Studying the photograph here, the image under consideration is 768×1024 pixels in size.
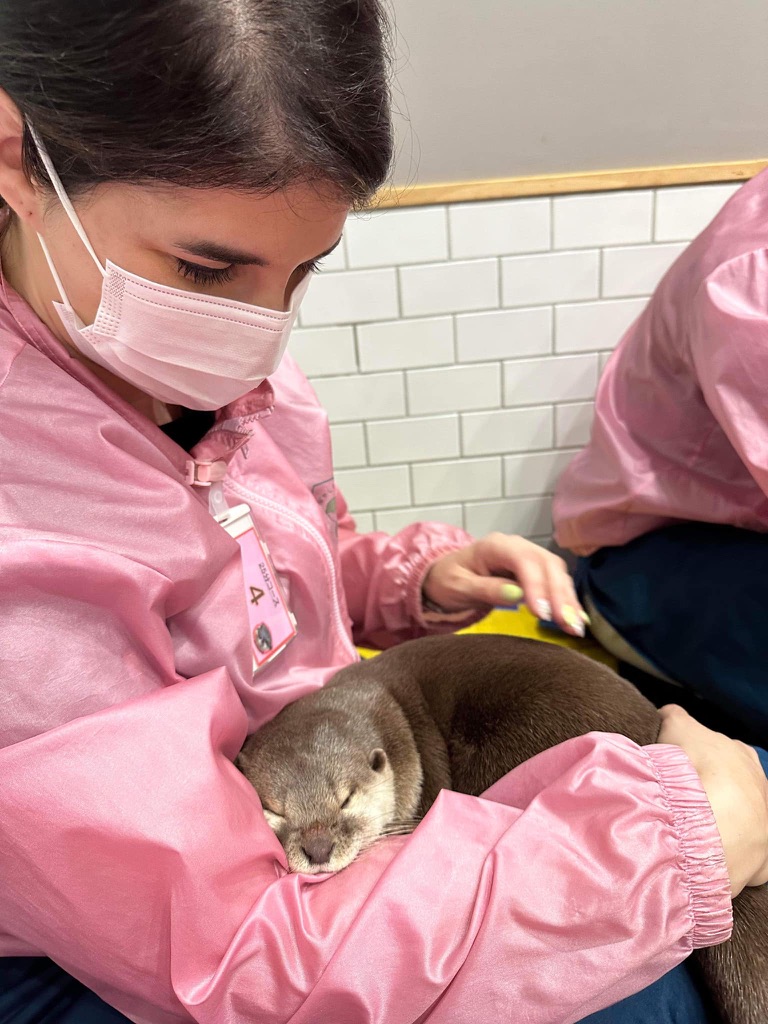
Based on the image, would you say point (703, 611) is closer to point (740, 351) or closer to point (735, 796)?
point (740, 351)

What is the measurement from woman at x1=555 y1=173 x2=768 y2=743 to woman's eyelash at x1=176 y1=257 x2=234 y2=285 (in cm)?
81

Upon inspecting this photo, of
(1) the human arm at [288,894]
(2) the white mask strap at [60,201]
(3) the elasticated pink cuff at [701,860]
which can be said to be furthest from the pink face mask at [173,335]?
(3) the elasticated pink cuff at [701,860]

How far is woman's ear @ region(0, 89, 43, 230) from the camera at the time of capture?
26.6 inches

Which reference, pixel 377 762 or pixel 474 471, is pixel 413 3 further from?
pixel 377 762

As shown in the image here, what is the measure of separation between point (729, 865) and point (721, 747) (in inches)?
6.0

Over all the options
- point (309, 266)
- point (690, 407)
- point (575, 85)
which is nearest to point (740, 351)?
point (690, 407)

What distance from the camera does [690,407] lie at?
146cm

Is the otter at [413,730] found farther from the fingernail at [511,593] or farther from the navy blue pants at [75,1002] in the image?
the navy blue pants at [75,1002]

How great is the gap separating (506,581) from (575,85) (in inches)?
48.3

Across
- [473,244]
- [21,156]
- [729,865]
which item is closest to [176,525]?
[21,156]

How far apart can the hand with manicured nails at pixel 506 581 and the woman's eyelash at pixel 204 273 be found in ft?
1.98

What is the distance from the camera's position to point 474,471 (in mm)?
2184

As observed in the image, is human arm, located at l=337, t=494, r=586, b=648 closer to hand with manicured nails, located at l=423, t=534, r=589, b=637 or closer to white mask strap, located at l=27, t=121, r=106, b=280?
hand with manicured nails, located at l=423, t=534, r=589, b=637

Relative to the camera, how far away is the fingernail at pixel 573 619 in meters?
1.05
